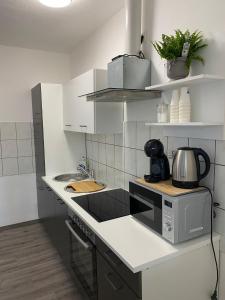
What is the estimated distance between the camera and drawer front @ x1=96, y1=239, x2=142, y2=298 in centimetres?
106

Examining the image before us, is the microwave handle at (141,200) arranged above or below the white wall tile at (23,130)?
below

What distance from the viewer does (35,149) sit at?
3131 millimetres

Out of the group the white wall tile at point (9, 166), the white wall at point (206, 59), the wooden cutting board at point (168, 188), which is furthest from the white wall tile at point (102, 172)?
the white wall tile at point (9, 166)

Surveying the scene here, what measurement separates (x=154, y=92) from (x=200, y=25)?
0.47 meters

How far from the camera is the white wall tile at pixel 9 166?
3004 mm

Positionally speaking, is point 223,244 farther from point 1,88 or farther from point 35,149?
point 1,88

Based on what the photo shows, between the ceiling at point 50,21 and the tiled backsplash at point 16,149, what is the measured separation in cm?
104

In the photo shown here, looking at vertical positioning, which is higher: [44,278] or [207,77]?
[207,77]

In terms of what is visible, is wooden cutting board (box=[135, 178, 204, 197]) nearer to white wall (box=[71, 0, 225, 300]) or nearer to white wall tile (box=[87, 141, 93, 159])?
white wall (box=[71, 0, 225, 300])

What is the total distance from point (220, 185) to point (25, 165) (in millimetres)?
2589

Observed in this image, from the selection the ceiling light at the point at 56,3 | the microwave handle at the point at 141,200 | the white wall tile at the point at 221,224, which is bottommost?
the white wall tile at the point at 221,224

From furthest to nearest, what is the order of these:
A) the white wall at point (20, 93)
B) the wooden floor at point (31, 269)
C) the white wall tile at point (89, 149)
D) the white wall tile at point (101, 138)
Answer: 1. the white wall at point (20, 93)
2. the white wall tile at point (89, 149)
3. the white wall tile at point (101, 138)
4. the wooden floor at point (31, 269)

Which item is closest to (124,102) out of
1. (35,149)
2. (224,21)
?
(224,21)

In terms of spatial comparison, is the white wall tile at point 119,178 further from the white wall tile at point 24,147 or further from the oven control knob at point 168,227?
the white wall tile at point 24,147
